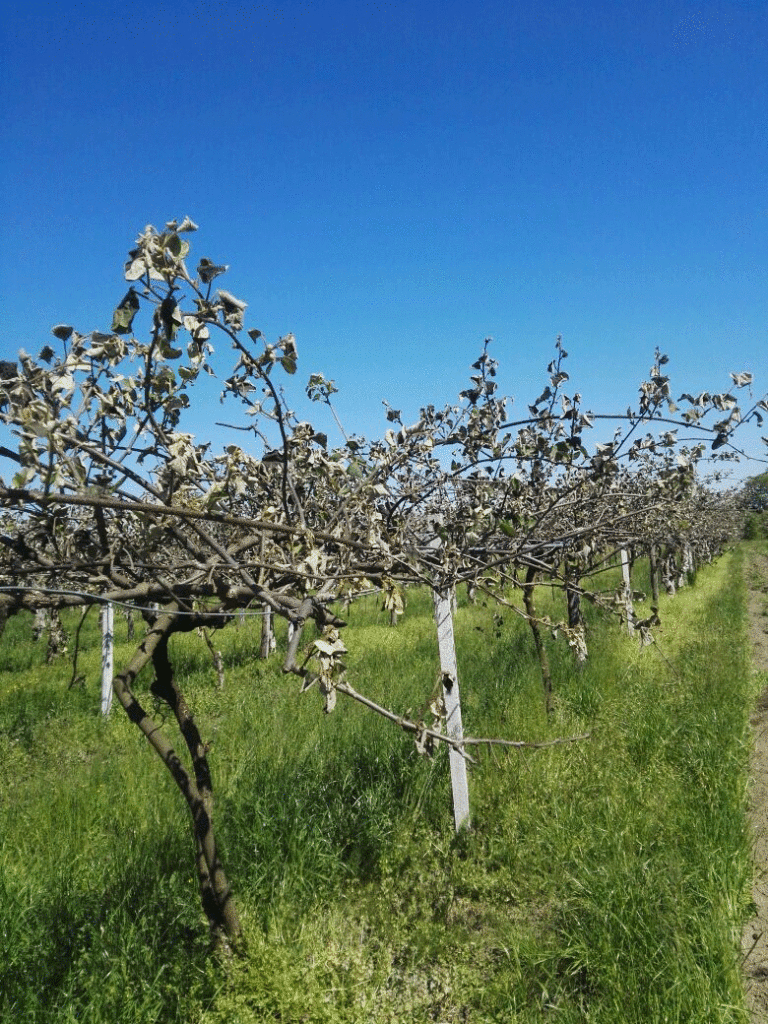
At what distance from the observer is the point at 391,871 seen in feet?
12.9

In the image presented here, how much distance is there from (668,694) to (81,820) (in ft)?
18.3

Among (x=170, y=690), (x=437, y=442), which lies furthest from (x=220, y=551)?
(x=437, y=442)

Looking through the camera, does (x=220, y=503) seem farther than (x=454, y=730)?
No

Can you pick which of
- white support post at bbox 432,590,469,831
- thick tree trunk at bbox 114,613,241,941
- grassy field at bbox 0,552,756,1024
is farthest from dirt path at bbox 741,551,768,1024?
thick tree trunk at bbox 114,613,241,941

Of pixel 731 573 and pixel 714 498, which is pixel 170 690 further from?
pixel 731 573

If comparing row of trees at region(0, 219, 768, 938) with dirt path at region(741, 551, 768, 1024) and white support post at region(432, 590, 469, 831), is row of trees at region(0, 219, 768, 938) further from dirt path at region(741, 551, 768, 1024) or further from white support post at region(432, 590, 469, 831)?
dirt path at region(741, 551, 768, 1024)

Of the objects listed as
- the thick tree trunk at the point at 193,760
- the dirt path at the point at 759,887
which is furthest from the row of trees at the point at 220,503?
the dirt path at the point at 759,887

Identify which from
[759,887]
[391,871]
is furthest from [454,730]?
[759,887]

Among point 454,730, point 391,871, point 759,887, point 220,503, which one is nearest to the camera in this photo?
point 220,503

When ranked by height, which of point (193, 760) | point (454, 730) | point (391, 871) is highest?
point (193, 760)

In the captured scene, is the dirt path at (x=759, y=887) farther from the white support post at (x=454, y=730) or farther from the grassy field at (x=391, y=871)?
the white support post at (x=454, y=730)

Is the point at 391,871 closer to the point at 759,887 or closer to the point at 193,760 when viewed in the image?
the point at 193,760

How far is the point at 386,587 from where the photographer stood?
→ 199cm

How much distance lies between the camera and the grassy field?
2.95 meters
